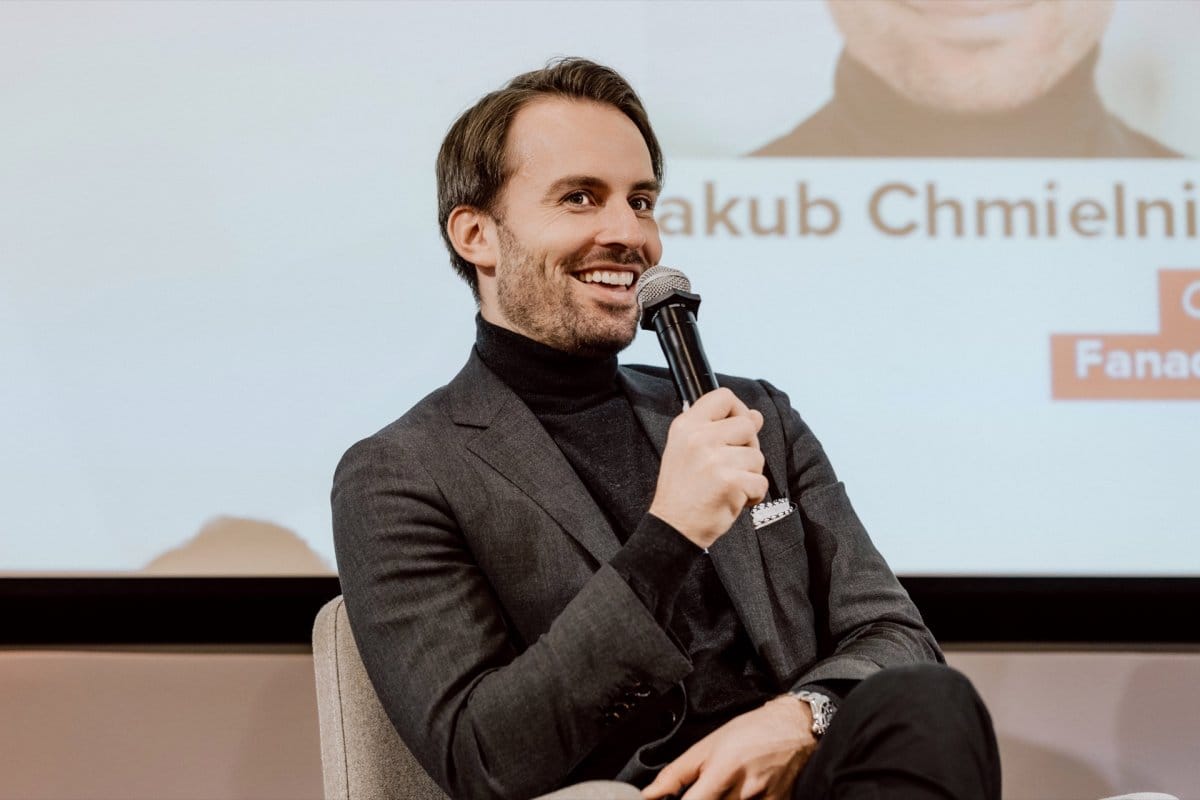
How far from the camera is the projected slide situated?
2.27 metres

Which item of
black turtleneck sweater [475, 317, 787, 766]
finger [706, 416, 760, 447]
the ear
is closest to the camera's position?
finger [706, 416, 760, 447]

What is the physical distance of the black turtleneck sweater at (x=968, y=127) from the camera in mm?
2381

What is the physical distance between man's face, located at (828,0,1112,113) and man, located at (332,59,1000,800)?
2.15 ft

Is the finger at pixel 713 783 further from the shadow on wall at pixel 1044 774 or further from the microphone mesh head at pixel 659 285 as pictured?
the shadow on wall at pixel 1044 774

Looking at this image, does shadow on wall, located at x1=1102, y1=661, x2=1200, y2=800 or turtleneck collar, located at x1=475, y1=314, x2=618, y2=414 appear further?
shadow on wall, located at x1=1102, y1=661, x2=1200, y2=800

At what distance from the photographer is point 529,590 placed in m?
1.61

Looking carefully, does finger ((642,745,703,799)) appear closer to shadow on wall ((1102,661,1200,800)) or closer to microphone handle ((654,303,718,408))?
microphone handle ((654,303,718,408))

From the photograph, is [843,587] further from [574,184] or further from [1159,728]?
[1159,728]

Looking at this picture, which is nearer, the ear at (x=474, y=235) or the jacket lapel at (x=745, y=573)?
the jacket lapel at (x=745, y=573)

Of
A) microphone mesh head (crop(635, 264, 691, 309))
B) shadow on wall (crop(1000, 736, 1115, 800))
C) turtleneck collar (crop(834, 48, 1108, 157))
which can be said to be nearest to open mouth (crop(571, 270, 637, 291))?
microphone mesh head (crop(635, 264, 691, 309))

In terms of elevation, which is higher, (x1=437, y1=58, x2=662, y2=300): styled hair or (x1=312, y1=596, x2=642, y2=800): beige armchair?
Answer: (x1=437, y1=58, x2=662, y2=300): styled hair

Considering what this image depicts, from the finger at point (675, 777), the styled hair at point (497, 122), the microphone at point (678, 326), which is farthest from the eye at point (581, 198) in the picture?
the finger at point (675, 777)

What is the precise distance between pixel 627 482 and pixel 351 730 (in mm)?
509

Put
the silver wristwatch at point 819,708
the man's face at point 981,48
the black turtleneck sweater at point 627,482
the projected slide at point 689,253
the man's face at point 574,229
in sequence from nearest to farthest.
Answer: the silver wristwatch at point 819,708 < the black turtleneck sweater at point 627,482 < the man's face at point 574,229 < the projected slide at point 689,253 < the man's face at point 981,48
